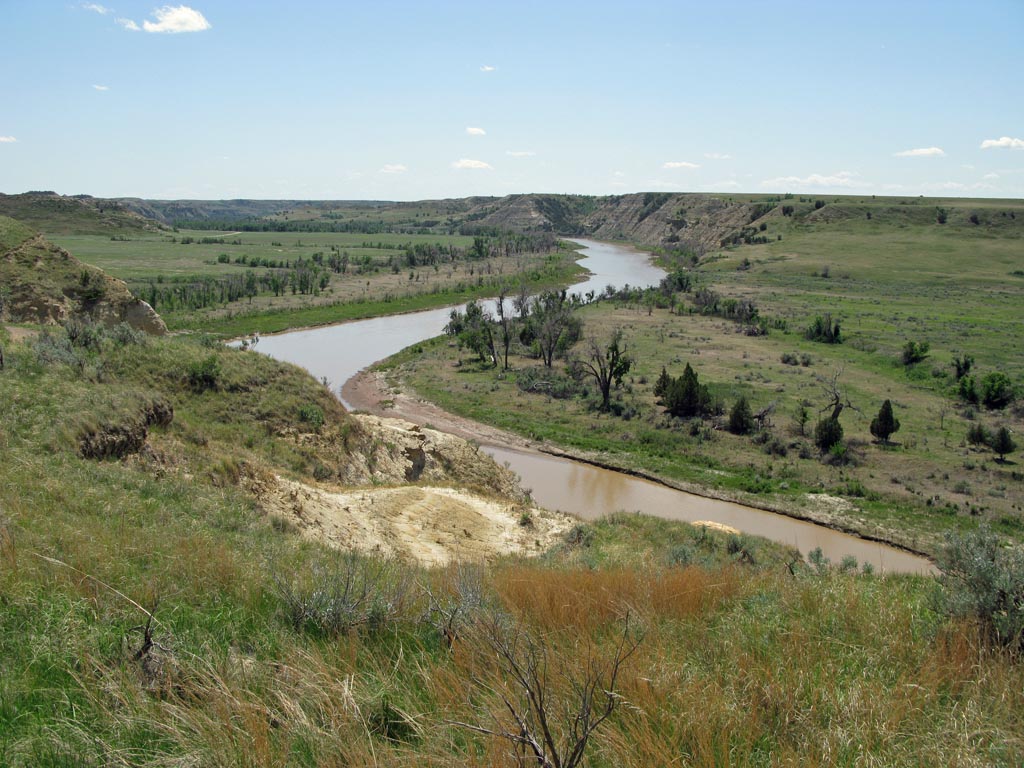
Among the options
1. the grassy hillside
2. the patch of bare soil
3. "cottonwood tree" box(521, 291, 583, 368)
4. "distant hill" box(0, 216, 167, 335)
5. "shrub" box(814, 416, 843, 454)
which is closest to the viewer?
the grassy hillside

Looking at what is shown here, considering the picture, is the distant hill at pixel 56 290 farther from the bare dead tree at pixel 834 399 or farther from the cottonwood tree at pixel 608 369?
the bare dead tree at pixel 834 399

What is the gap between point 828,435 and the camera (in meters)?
28.0

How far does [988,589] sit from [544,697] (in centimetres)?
358

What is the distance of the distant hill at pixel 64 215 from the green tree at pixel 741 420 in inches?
4943

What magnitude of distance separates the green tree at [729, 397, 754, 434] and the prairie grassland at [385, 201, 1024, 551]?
58cm

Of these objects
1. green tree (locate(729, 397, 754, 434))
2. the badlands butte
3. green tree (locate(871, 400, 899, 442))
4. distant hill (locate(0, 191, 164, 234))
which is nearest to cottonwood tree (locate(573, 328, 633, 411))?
the badlands butte

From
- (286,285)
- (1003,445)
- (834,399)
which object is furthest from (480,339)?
(286,285)

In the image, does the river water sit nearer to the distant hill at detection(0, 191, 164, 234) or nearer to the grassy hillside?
the grassy hillside

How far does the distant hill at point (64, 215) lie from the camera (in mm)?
117125

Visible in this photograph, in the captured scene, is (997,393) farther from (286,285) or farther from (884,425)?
(286,285)

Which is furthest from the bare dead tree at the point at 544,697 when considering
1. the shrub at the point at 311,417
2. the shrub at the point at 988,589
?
the shrub at the point at 311,417

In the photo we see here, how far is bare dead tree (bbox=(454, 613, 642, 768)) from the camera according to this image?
8.45 ft

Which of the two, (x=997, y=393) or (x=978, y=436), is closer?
(x=978, y=436)

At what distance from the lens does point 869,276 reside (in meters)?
84.8
